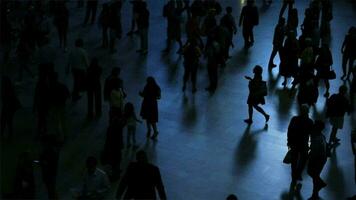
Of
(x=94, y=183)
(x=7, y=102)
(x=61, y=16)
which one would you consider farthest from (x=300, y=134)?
(x=61, y=16)

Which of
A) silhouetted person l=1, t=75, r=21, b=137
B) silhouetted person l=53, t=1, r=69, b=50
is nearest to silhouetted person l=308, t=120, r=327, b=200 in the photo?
silhouetted person l=1, t=75, r=21, b=137

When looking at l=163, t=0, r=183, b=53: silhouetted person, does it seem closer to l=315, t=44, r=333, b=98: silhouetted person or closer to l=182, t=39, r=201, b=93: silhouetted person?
l=182, t=39, r=201, b=93: silhouetted person

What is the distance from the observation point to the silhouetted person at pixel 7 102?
12.7 m

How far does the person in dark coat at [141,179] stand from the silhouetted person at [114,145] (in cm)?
214

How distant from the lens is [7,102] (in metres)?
12.8

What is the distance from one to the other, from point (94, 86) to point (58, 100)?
1.43 metres

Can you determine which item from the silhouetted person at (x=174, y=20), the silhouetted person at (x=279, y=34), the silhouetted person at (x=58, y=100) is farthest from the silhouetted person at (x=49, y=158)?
the silhouetted person at (x=174, y=20)

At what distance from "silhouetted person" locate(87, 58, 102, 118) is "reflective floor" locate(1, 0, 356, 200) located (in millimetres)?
283

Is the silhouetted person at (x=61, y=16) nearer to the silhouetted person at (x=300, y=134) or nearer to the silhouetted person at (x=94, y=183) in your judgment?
the silhouetted person at (x=300, y=134)

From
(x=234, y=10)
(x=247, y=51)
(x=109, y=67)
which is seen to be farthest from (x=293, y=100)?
(x=234, y=10)

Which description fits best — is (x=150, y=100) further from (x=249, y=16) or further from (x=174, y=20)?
(x=249, y=16)

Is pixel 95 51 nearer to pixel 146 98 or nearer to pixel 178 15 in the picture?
pixel 178 15

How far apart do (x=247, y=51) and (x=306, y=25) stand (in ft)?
7.42

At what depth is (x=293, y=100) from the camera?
15539 mm
